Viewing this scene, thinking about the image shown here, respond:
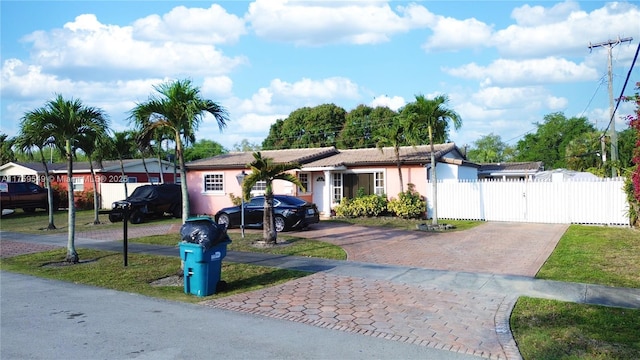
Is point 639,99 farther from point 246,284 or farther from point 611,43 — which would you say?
point 611,43

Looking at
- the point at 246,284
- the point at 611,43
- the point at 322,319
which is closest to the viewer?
the point at 322,319

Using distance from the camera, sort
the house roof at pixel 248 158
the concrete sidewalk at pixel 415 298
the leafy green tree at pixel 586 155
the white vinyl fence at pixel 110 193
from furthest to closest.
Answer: the leafy green tree at pixel 586 155 < the white vinyl fence at pixel 110 193 < the house roof at pixel 248 158 < the concrete sidewalk at pixel 415 298

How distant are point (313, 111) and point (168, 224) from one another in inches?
1262

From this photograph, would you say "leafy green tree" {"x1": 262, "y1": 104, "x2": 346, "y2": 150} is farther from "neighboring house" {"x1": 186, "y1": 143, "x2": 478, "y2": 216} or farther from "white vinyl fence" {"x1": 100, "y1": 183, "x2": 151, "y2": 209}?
"neighboring house" {"x1": 186, "y1": 143, "x2": 478, "y2": 216}

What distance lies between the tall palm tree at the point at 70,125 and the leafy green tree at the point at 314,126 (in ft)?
124

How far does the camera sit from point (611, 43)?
2680 centimetres

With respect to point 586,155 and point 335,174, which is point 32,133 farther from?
point 586,155

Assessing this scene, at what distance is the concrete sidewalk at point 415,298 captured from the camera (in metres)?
6.31

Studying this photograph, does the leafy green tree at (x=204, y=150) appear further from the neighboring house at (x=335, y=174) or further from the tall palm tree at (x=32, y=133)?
the tall palm tree at (x=32, y=133)

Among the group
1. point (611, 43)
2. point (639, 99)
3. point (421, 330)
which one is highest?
point (611, 43)

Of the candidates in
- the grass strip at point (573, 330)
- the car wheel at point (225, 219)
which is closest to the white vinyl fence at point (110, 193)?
the car wheel at point (225, 219)

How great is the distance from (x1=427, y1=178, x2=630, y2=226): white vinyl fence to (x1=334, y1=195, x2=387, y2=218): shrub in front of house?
2104 millimetres

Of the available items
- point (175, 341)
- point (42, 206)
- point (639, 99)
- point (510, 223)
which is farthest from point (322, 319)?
point (42, 206)

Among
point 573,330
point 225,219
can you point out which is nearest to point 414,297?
point 573,330
